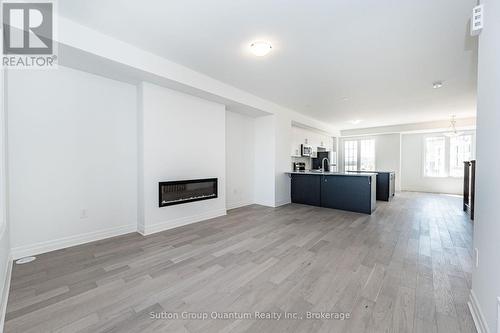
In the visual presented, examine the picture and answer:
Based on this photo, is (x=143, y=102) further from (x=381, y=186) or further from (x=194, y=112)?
(x=381, y=186)

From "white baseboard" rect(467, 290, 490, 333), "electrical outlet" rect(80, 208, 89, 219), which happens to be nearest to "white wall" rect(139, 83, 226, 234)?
"electrical outlet" rect(80, 208, 89, 219)

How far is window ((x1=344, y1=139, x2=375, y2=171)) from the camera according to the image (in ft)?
29.3

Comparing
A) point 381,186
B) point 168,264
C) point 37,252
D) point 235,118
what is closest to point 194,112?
point 235,118

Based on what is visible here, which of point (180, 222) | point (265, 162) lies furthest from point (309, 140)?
point (180, 222)

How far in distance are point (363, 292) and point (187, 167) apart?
325 centimetres

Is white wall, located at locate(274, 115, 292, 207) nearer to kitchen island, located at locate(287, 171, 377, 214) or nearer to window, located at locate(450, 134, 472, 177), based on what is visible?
kitchen island, located at locate(287, 171, 377, 214)

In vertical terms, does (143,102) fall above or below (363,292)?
above

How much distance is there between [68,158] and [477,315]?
4.60 meters

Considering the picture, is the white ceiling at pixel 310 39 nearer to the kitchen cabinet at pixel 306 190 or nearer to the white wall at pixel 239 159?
the white wall at pixel 239 159

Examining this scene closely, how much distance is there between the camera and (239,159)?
5.49 meters

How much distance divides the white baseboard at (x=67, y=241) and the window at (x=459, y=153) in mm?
10499

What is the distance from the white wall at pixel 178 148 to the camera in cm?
338

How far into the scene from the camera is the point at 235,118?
5.38 metres

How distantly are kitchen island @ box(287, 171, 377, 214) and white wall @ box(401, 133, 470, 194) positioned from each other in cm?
466
